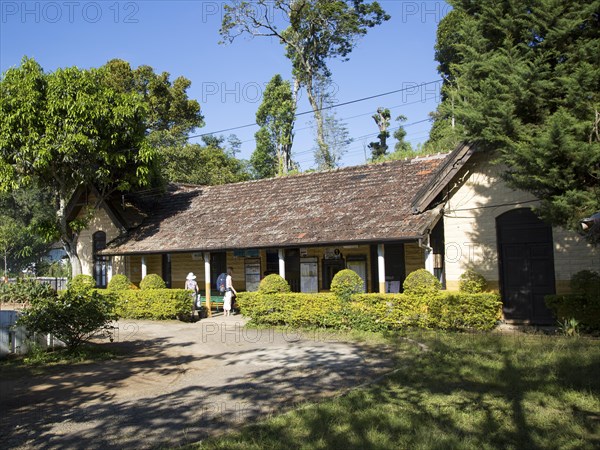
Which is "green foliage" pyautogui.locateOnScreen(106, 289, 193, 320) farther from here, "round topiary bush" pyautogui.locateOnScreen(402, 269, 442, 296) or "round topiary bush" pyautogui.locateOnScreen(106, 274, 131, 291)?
"round topiary bush" pyautogui.locateOnScreen(402, 269, 442, 296)

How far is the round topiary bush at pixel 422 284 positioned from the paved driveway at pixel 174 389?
254 cm

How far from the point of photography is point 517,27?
12.6m

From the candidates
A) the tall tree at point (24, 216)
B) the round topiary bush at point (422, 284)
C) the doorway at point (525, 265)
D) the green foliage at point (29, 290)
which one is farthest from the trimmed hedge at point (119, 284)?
the tall tree at point (24, 216)

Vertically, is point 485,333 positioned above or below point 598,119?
below

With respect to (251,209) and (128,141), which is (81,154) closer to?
(128,141)

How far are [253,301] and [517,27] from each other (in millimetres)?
10242

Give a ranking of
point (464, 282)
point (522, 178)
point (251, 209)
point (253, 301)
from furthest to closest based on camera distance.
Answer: point (251, 209) → point (253, 301) → point (464, 282) → point (522, 178)

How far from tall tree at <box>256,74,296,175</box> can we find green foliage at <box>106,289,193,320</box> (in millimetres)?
24229

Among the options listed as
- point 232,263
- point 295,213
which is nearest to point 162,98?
point 232,263

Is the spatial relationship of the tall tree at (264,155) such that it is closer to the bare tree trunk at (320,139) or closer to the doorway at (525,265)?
the bare tree trunk at (320,139)

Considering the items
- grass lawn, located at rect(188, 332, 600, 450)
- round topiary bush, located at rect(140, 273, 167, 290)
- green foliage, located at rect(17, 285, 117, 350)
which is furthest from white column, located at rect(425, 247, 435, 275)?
round topiary bush, located at rect(140, 273, 167, 290)

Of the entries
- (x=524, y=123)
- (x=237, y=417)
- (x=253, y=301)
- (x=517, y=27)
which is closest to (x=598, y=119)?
(x=524, y=123)

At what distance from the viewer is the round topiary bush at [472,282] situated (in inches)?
581

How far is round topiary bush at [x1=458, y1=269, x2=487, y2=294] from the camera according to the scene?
48.4ft
